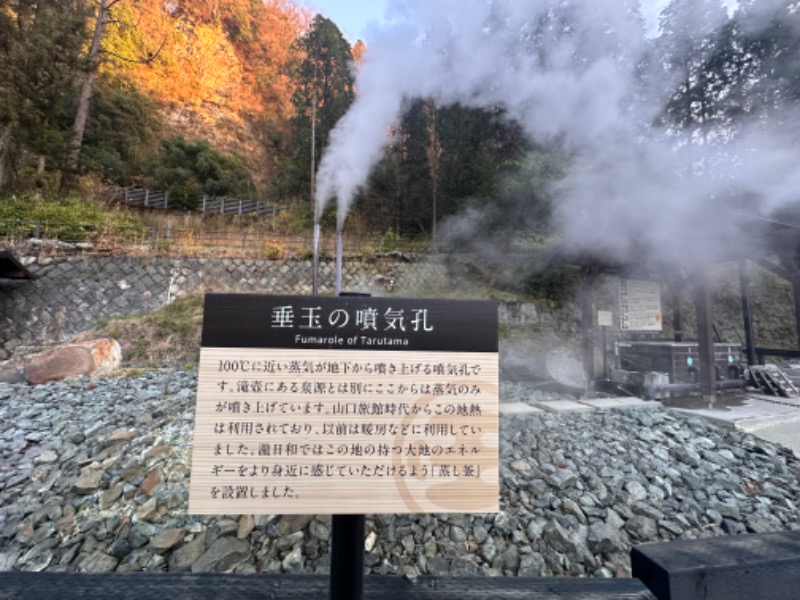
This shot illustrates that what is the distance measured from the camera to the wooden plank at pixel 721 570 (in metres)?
1.31

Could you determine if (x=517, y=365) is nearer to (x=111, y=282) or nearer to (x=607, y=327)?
(x=607, y=327)

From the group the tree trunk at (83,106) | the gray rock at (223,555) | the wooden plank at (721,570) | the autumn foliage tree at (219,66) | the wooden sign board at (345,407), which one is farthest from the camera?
the autumn foliage tree at (219,66)

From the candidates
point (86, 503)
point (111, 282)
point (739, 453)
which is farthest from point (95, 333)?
point (739, 453)

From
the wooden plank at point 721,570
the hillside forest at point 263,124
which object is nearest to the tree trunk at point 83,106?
the hillside forest at point 263,124

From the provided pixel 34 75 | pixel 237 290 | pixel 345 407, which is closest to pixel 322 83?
pixel 237 290

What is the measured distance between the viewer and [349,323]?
4.20 ft

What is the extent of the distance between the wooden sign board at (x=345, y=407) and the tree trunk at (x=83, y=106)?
16.6m

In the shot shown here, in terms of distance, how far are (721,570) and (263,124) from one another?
28528 mm

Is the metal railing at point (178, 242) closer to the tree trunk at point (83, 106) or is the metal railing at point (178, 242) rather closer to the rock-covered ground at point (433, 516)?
the tree trunk at point (83, 106)

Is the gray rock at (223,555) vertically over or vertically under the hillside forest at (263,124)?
under

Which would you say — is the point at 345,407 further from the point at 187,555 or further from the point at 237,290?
the point at 237,290

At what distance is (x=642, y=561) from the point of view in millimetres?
1434

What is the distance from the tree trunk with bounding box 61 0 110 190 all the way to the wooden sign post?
16617 mm

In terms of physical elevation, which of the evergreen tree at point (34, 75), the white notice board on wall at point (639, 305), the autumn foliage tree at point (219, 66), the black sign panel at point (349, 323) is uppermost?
the autumn foliage tree at point (219, 66)
